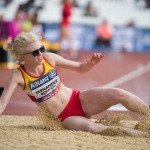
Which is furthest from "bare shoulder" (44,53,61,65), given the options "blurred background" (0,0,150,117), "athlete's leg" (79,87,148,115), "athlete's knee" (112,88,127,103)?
"blurred background" (0,0,150,117)

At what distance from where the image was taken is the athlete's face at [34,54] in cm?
679

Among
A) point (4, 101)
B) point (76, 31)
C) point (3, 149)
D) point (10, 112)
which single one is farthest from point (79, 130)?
point (76, 31)

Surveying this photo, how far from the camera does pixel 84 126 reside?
6.71m

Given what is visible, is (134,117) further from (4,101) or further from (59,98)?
(4,101)

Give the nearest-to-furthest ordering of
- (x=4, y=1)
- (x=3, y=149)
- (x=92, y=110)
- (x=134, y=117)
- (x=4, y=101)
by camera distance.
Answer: (x=3, y=149), (x=4, y=101), (x=92, y=110), (x=134, y=117), (x=4, y=1)

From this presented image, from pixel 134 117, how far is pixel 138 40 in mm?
17430

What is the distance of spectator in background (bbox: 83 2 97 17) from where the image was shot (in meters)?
25.1

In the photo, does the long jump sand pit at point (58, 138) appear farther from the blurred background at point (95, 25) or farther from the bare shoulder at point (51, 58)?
the blurred background at point (95, 25)

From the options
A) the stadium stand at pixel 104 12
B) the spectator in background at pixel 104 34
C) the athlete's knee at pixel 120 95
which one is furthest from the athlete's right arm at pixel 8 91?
the spectator in background at pixel 104 34

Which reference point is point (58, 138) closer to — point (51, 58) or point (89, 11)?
point (51, 58)

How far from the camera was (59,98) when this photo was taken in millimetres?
6969

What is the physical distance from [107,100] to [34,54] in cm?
111

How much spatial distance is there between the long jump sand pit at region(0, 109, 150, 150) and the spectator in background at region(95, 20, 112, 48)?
16.9 m

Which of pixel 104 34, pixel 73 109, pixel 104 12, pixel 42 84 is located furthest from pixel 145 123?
pixel 104 12
